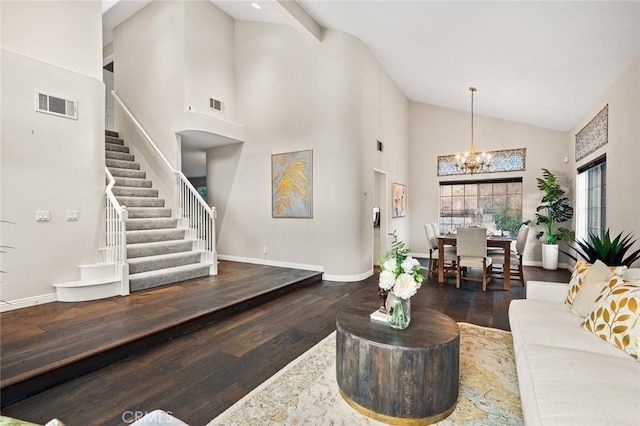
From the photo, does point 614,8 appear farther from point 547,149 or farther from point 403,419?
point 547,149

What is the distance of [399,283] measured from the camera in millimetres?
1891

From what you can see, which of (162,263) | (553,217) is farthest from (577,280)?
(162,263)

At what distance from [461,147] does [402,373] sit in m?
6.92

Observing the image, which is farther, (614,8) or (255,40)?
(255,40)

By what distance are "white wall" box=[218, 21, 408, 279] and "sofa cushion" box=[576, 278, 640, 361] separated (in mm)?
3372

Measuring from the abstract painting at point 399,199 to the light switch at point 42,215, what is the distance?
5889 mm

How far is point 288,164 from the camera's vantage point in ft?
18.5

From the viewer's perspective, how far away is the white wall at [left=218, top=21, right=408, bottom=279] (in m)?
5.17

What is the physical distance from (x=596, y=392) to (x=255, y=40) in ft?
22.5

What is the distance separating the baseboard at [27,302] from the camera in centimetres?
337

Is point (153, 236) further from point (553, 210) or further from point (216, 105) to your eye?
point (553, 210)

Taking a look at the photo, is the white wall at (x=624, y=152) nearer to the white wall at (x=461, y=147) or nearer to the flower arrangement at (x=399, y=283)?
the white wall at (x=461, y=147)

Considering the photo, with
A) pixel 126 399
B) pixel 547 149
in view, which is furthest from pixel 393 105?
pixel 126 399

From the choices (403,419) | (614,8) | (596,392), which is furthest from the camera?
(614,8)
